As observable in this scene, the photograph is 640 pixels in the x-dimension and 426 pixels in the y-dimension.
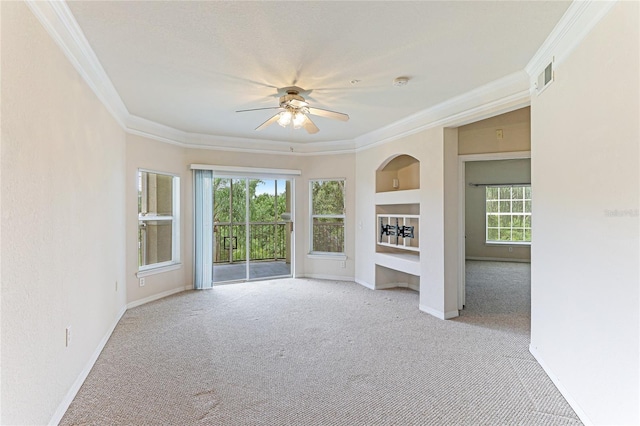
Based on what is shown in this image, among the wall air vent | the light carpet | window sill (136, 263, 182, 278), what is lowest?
the light carpet

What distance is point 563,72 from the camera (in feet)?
7.45

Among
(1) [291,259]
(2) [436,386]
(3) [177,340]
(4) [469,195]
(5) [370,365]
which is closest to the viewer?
(2) [436,386]

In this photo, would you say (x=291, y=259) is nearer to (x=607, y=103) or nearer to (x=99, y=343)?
(x=99, y=343)

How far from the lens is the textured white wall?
162 cm

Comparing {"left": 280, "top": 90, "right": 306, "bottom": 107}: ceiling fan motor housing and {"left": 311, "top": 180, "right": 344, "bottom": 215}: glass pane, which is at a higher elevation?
{"left": 280, "top": 90, "right": 306, "bottom": 107}: ceiling fan motor housing

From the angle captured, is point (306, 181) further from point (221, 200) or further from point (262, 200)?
point (221, 200)

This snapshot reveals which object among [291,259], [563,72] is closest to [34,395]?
[563,72]

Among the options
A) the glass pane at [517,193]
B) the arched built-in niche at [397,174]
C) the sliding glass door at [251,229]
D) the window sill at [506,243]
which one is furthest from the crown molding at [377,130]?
the glass pane at [517,193]

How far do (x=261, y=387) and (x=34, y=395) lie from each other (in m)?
1.34

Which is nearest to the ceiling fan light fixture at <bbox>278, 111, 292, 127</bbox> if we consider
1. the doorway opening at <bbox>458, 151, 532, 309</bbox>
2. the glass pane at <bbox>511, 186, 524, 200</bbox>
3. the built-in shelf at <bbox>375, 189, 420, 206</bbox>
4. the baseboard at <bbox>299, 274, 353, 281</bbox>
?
the built-in shelf at <bbox>375, 189, 420, 206</bbox>

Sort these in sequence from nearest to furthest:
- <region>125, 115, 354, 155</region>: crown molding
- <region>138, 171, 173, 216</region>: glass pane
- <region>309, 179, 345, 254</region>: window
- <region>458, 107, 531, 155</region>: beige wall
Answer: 1. <region>458, 107, 531, 155</region>: beige wall
2. <region>125, 115, 354, 155</region>: crown molding
3. <region>138, 171, 173, 216</region>: glass pane
4. <region>309, 179, 345, 254</region>: window

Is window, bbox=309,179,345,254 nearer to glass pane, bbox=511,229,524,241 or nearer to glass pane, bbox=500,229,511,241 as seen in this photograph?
glass pane, bbox=500,229,511,241

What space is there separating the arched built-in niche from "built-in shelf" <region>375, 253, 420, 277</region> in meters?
1.09

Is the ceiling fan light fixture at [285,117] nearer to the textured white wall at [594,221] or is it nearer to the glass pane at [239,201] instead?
the textured white wall at [594,221]
